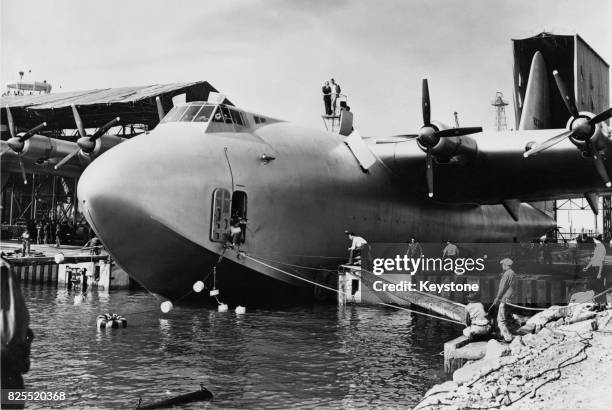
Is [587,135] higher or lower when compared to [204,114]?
lower

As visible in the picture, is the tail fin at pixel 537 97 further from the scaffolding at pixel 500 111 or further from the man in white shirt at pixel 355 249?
the scaffolding at pixel 500 111

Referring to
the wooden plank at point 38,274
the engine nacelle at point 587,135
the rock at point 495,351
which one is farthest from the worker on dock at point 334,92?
the rock at point 495,351

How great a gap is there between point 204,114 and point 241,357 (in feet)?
25.7

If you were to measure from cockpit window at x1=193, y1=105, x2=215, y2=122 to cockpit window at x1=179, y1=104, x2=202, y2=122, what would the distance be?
0.14 meters

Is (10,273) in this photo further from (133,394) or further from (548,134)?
(548,134)

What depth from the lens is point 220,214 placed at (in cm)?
1401

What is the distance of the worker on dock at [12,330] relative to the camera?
13.3 feet

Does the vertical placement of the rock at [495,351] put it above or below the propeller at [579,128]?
below

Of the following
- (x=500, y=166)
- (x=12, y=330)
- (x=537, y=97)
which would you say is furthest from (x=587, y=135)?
(x=12, y=330)

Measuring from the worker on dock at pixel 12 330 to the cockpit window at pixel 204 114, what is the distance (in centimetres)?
1130

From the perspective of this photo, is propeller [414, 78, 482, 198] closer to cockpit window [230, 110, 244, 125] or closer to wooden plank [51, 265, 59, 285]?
cockpit window [230, 110, 244, 125]

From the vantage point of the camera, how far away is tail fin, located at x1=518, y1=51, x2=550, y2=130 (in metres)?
28.9

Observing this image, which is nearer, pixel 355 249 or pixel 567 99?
pixel 567 99

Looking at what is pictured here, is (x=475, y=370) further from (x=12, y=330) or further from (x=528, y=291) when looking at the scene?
(x=528, y=291)
